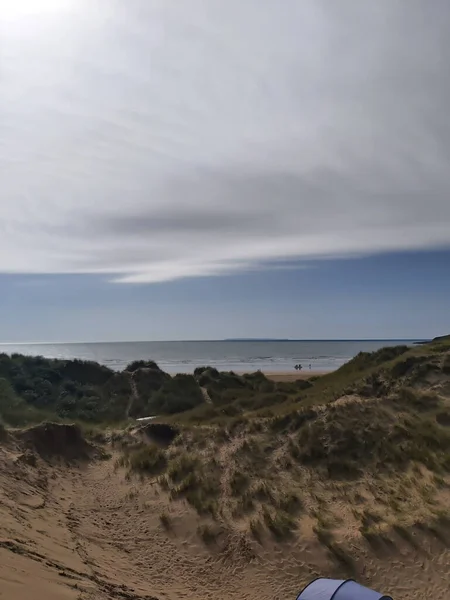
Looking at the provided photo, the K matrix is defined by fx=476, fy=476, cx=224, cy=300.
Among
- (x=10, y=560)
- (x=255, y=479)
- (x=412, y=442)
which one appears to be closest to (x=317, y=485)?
(x=255, y=479)

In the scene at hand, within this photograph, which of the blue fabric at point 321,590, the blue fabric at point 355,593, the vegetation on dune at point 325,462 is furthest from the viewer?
the vegetation on dune at point 325,462

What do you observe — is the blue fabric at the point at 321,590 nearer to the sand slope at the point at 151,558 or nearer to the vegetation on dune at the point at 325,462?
the sand slope at the point at 151,558

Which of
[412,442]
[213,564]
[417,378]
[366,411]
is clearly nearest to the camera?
[213,564]

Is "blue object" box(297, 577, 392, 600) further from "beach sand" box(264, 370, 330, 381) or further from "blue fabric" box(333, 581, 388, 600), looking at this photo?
"beach sand" box(264, 370, 330, 381)

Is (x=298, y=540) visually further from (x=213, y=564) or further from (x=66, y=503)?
(x=66, y=503)

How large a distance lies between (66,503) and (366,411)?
1059 centimetres

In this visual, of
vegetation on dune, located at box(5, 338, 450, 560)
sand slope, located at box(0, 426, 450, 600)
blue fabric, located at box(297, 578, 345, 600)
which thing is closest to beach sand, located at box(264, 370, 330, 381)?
vegetation on dune, located at box(5, 338, 450, 560)

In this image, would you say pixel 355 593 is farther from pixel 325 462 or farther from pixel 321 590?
pixel 325 462

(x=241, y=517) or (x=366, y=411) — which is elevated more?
(x=366, y=411)

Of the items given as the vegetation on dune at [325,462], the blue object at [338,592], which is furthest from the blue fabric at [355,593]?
the vegetation on dune at [325,462]

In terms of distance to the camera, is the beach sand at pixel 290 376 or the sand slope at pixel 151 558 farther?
the beach sand at pixel 290 376

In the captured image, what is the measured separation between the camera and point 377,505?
12.4 meters

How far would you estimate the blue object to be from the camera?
723 cm

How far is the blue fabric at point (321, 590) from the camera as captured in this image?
298 inches
